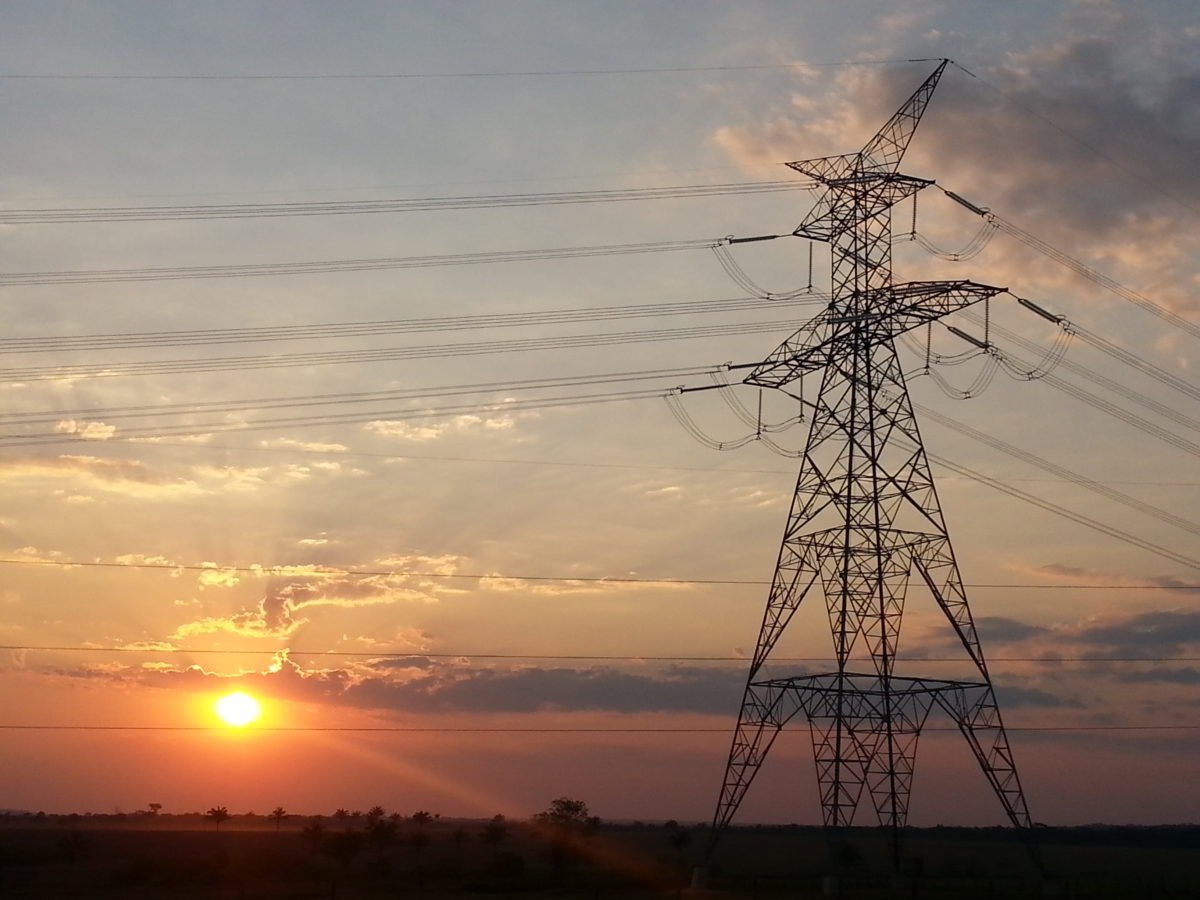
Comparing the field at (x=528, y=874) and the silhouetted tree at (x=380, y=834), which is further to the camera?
the silhouetted tree at (x=380, y=834)

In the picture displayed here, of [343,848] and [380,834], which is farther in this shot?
[380,834]

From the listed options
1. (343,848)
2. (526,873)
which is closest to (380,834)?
(343,848)

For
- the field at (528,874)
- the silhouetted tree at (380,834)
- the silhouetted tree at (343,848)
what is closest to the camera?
the field at (528,874)

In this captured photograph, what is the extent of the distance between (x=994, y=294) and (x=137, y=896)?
52211 millimetres

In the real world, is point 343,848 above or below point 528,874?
above

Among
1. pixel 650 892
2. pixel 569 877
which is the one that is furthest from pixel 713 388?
pixel 569 877

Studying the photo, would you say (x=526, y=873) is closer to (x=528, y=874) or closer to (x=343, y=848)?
(x=528, y=874)

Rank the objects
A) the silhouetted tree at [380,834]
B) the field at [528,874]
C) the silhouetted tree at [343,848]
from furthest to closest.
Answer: the silhouetted tree at [380,834] → the silhouetted tree at [343,848] → the field at [528,874]

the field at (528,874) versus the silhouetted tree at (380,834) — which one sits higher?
the silhouetted tree at (380,834)

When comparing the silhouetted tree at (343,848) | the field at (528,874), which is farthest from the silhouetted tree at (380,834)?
the silhouetted tree at (343,848)

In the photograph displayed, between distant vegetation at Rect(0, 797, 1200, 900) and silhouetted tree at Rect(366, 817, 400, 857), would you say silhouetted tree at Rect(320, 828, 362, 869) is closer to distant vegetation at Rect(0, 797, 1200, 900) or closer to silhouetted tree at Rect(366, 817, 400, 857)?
distant vegetation at Rect(0, 797, 1200, 900)

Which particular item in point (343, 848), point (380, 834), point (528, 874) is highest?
point (380, 834)

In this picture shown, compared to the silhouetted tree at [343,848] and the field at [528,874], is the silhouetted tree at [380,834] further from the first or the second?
the silhouetted tree at [343,848]

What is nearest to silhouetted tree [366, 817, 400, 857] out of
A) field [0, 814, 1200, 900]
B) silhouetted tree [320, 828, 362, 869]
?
field [0, 814, 1200, 900]
